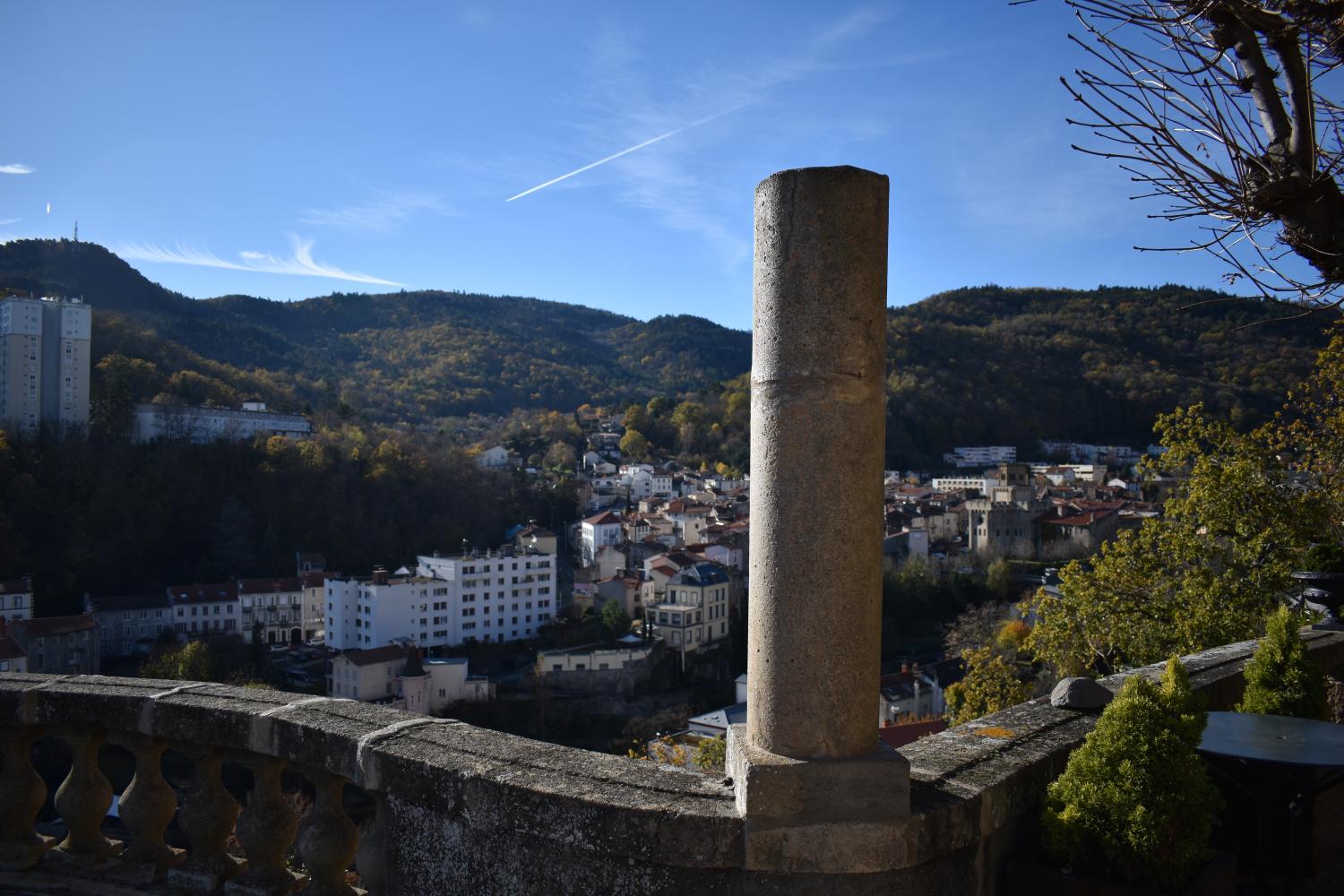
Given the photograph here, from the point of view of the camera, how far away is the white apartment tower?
→ 54.6 m

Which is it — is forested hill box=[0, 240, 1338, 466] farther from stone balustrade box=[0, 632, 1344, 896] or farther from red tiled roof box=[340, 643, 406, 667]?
stone balustrade box=[0, 632, 1344, 896]

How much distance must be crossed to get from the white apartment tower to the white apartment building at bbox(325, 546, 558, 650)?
2574 cm

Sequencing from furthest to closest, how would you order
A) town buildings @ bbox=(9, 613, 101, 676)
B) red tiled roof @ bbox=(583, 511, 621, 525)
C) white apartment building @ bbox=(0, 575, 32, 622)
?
1. red tiled roof @ bbox=(583, 511, 621, 525)
2. white apartment building @ bbox=(0, 575, 32, 622)
3. town buildings @ bbox=(9, 613, 101, 676)

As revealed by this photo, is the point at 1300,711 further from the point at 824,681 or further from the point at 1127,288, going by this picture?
the point at 1127,288

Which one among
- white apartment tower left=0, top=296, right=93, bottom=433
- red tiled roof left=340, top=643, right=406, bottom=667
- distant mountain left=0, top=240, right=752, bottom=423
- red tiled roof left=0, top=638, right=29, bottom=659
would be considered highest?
distant mountain left=0, top=240, right=752, bottom=423

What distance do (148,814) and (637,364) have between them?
128562 millimetres

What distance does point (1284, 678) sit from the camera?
3504 millimetres

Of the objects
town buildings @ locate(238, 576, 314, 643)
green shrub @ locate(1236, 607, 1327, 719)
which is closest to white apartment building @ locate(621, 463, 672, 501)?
town buildings @ locate(238, 576, 314, 643)

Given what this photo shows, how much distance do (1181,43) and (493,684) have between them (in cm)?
3545

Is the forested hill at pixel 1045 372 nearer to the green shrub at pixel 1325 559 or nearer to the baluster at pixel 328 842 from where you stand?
the green shrub at pixel 1325 559

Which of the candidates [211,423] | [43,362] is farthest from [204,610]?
[43,362]

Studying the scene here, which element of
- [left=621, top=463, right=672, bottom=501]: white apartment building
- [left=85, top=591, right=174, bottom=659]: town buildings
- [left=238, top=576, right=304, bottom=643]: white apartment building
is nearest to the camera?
[left=85, top=591, right=174, bottom=659]: town buildings

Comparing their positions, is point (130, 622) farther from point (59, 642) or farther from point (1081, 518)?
point (1081, 518)

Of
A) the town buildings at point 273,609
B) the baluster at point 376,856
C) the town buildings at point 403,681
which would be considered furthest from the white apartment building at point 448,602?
the baluster at point 376,856
